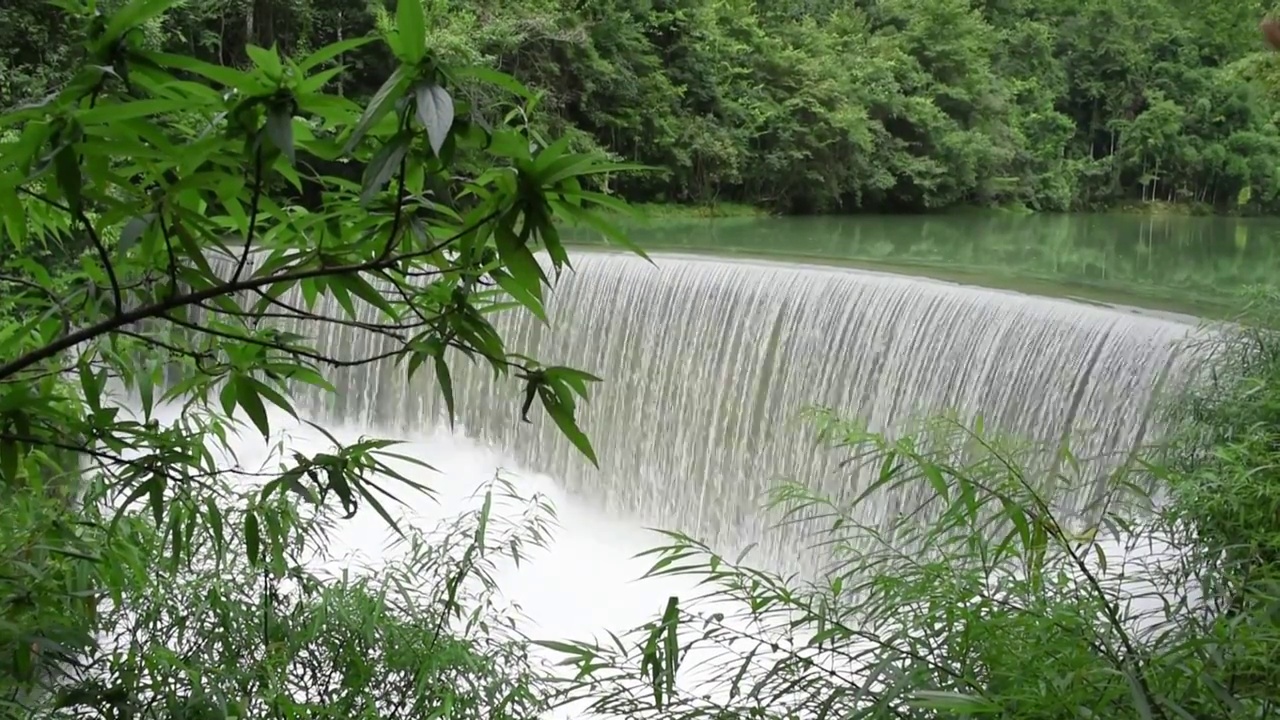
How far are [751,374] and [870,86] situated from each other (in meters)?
10.3

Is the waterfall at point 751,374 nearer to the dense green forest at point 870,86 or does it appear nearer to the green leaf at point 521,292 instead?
the dense green forest at point 870,86

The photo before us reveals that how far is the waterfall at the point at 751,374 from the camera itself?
14.9 feet

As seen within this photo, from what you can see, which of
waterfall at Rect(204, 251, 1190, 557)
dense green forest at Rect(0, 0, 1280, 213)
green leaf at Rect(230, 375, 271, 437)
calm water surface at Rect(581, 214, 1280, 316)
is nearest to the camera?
green leaf at Rect(230, 375, 271, 437)

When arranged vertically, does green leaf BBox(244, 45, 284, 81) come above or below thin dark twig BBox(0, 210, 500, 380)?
above

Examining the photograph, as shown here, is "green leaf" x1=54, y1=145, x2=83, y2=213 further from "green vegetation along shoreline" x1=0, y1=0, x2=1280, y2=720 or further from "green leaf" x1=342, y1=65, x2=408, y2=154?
"green leaf" x1=342, y1=65, x2=408, y2=154

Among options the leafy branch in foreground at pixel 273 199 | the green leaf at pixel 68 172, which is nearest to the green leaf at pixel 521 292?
the leafy branch in foreground at pixel 273 199

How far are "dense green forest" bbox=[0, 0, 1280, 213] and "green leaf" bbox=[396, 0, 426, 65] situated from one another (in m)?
8.11

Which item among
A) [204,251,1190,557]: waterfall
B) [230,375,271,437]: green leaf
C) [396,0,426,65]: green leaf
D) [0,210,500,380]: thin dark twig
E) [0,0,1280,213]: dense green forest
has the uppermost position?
[0,0,1280,213]: dense green forest

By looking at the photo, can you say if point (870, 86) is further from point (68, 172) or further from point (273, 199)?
point (68, 172)

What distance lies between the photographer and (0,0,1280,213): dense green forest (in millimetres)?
11172

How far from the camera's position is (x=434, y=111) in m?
0.56

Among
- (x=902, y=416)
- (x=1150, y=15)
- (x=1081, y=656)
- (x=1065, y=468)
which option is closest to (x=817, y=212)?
(x=1150, y=15)

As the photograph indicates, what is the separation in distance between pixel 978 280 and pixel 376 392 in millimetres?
3831

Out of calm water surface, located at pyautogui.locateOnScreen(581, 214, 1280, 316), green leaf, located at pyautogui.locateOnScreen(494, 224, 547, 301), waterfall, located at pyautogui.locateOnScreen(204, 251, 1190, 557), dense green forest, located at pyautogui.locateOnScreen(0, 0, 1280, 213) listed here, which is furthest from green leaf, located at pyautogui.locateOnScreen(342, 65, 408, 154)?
dense green forest, located at pyautogui.locateOnScreen(0, 0, 1280, 213)
